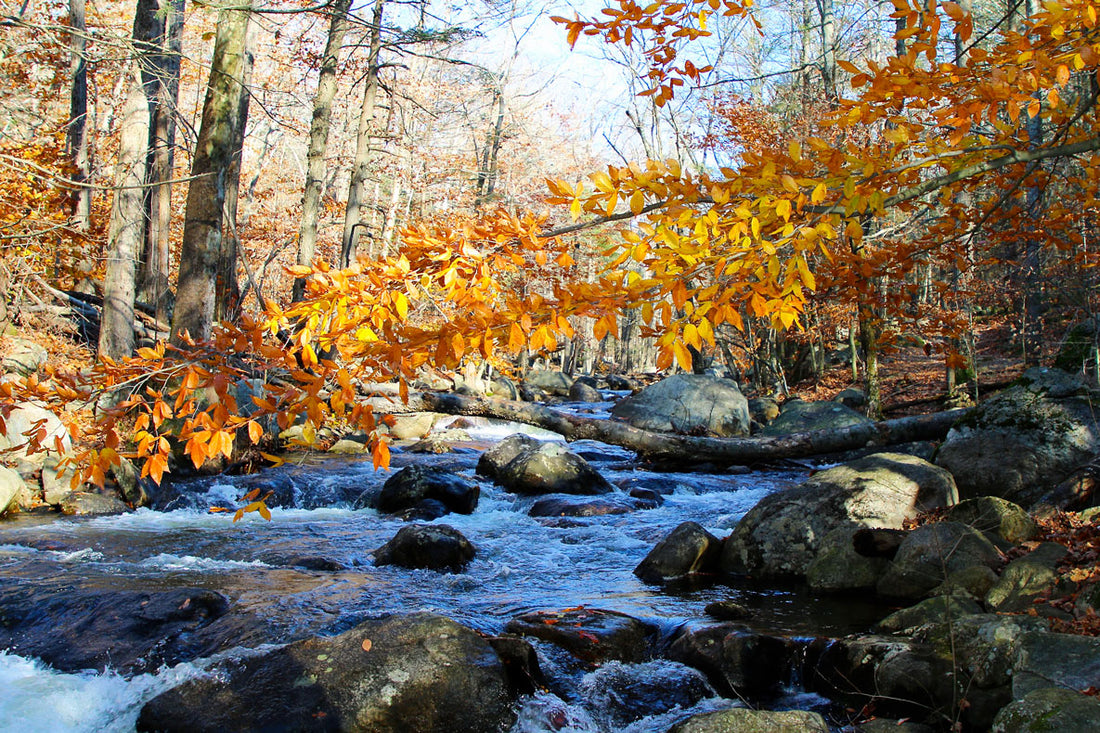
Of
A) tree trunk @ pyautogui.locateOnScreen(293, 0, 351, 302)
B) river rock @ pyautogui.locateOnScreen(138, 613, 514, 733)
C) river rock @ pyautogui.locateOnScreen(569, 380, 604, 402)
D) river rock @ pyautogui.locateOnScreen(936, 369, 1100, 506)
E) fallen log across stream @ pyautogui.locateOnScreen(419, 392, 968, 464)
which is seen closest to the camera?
river rock @ pyautogui.locateOnScreen(138, 613, 514, 733)

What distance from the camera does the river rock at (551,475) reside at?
9336mm

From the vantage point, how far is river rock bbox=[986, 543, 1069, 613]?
4246 mm

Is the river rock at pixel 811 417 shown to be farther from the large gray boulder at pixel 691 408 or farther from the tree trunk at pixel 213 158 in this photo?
the tree trunk at pixel 213 158

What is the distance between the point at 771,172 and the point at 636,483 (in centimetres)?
779

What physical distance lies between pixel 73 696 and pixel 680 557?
4.37 metres

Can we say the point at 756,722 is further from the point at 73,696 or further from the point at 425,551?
the point at 425,551

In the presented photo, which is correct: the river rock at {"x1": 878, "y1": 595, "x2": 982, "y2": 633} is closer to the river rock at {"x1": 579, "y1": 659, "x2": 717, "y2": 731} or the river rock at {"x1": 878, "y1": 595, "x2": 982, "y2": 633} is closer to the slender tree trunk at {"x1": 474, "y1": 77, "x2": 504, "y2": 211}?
the river rock at {"x1": 579, "y1": 659, "x2": 717, "y2": 731}

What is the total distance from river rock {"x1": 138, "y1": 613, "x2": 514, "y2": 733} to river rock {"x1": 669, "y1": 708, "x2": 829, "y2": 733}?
109 cm

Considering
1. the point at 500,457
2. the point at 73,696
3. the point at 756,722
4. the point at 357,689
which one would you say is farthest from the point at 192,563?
the point at 756,722

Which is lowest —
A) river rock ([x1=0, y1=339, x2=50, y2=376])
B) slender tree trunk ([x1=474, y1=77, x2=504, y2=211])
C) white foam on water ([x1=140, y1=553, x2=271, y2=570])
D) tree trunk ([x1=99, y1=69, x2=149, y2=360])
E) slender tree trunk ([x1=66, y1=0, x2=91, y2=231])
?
white foam on water ([x1=140, y1=553, x2=271, y2=570])

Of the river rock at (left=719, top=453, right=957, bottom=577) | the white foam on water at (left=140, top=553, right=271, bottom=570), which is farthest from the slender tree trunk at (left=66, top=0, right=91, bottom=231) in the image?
the river rock at (left=719, top=453, right=957, bottom=577)

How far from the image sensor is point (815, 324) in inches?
588

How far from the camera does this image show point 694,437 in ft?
20.3

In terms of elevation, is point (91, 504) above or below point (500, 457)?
below
